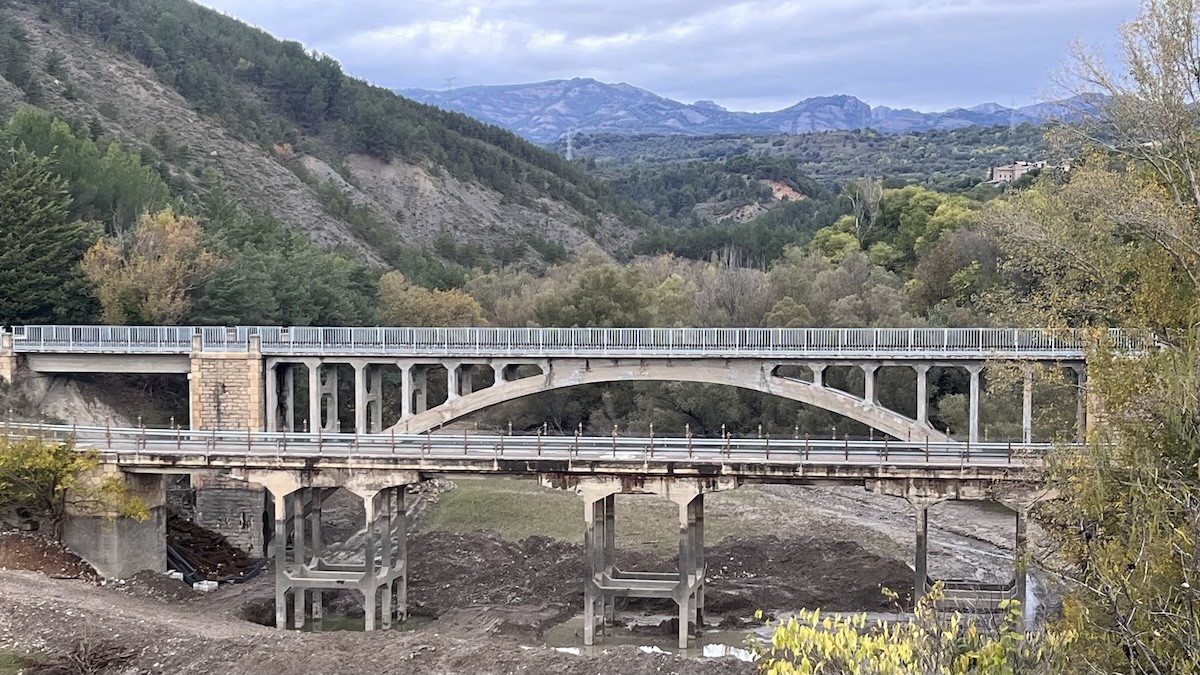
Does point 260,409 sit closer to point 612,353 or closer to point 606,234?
point 612,353

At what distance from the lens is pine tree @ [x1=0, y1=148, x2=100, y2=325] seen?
52.0m

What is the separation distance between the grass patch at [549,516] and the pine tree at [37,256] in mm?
18683

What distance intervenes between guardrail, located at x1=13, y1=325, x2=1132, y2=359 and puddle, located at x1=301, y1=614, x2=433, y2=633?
13053mm

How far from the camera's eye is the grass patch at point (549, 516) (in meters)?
45.8

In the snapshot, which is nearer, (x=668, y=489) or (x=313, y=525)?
(x=668, y=489)

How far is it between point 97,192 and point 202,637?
1519 inches

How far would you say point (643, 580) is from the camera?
35.6 meters

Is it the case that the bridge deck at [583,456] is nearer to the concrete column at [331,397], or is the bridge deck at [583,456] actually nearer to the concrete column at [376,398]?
the concrete column at [331,397]

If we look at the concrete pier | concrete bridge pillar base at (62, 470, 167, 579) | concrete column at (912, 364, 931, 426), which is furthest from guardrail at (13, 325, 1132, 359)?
the concrete pier

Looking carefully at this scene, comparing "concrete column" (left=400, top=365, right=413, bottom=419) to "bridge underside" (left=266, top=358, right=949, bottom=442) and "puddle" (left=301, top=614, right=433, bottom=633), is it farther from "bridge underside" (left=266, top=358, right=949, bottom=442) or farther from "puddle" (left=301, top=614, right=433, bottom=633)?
"puddle" (left=301, top=614, right=433, bottom=633)

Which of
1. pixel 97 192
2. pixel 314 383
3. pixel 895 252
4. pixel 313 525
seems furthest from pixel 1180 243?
pixel 895 252

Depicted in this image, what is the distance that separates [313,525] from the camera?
38.6 metres

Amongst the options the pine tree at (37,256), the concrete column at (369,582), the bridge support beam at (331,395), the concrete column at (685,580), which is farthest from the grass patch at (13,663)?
the pine tree at (37,256)

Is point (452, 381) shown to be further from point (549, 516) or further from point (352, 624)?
point (352, 624)
